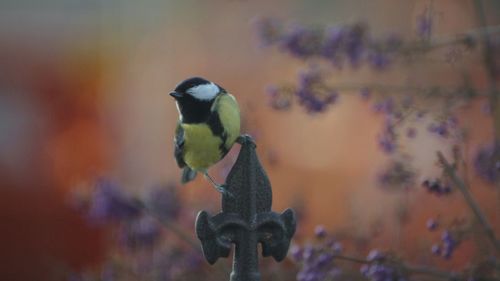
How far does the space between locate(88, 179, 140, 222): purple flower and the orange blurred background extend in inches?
68.2

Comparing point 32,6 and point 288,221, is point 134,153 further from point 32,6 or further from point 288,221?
point 288,221

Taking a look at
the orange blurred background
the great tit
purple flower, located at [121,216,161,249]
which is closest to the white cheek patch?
the great tit

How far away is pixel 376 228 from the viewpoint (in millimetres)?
2469

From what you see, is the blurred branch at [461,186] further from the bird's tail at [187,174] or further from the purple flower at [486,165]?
the bird's tail at [187,174]

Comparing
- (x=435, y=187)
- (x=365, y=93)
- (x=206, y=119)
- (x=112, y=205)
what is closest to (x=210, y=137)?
(x=206, y=119)

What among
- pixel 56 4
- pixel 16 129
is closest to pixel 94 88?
pixel 16 129

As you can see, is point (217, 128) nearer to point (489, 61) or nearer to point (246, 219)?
point (246, 219)

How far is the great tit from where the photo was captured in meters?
1.75

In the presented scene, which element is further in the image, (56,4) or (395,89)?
(56,4)

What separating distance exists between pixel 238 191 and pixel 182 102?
0.27 metres

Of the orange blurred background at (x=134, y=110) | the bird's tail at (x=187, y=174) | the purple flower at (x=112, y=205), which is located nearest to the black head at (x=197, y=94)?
the bird's tail at (x=187, y=174)

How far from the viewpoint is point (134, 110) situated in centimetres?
714

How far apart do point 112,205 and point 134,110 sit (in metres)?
4.71

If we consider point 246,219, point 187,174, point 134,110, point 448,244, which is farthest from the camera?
point 134,110
